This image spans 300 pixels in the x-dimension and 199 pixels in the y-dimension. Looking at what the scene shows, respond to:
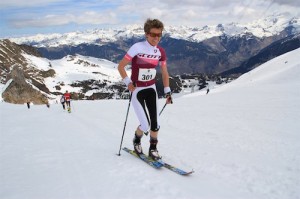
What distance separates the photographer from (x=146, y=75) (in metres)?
8.46

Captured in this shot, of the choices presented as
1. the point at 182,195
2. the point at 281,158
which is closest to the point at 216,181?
the point at 182,195

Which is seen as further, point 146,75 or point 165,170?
point 146,75

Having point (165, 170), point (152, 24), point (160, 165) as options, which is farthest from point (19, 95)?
point (165, 170)

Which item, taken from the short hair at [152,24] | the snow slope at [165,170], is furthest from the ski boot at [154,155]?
the short hair at [152,24]

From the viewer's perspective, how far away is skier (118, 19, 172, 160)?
26.7 ft

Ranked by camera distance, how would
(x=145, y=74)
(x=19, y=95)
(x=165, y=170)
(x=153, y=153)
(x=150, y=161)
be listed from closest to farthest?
(x=165, y=170) → (x=150, y=161) → (x=145, y=74) → (x=153, y=153) → (x=19, y=95)

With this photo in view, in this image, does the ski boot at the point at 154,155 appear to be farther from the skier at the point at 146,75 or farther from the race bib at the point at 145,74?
the race bib at the point at 145,74

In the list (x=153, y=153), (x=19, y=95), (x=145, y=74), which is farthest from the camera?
(x=19, y=95)

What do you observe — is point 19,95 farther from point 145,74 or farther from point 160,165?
point 160,165

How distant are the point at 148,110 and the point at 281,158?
403 cm

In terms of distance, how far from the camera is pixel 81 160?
844 cm

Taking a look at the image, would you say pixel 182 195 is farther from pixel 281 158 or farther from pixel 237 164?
pixel 281 158

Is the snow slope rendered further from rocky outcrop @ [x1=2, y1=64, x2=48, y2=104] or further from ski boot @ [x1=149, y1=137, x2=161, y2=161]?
rocky outcrop @ [x1=2, y1=64, x2=48, y2=104]

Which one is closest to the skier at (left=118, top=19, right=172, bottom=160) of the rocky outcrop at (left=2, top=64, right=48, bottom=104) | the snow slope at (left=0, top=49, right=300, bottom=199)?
the snow slope at (left=0, top=49, right=300, bottom=199)
